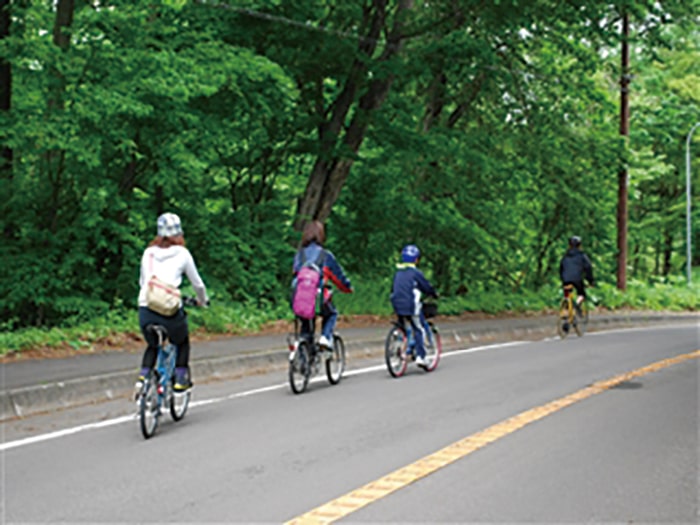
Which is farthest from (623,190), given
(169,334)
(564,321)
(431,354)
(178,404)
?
(169,334)

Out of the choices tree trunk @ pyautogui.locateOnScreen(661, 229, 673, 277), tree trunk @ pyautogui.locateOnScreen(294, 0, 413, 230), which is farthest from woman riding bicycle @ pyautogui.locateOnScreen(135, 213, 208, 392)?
tree trunk @ pyautogui.locateOnScreen(661, 229, 673, 277)

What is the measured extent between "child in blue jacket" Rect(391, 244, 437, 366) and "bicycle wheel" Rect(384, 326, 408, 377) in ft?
0.56

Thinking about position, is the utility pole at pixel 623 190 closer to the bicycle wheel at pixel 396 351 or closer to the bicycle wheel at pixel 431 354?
the bicycle wheel at pixel 431 354

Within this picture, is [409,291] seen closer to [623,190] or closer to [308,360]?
[308,360]

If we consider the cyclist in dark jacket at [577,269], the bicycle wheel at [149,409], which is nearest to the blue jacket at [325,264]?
the bicycle wheel at [149,409]

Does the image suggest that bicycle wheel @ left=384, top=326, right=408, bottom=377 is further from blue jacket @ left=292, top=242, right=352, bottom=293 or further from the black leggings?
the black leggings

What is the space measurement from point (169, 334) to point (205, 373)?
390 cm

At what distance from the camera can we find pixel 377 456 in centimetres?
773

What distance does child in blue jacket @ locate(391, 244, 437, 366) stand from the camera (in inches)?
519

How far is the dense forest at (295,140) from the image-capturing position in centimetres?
1620

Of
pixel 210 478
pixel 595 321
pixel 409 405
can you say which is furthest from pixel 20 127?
pixel 595 321

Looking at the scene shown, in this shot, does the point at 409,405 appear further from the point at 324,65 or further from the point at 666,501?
the point at 324,65

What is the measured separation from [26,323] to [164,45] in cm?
535

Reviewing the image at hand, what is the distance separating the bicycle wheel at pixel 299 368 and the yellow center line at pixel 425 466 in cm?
278
